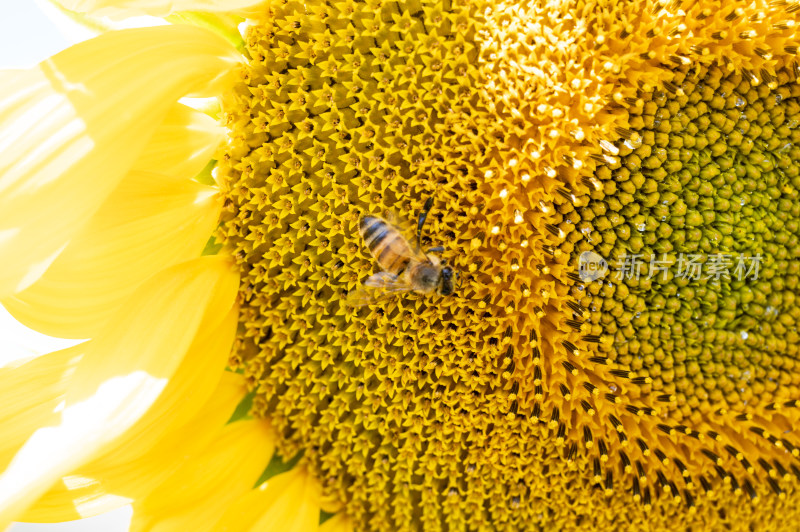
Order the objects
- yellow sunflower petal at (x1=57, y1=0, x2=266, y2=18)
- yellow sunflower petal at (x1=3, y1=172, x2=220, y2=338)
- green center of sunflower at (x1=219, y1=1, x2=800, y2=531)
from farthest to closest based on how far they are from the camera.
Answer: green center of sunflower at (x1=219, y1=1, x2=800, y2=531) → yellow sunflower petal at (x1=3, y1=172, x2=220, y2=338) → yellow sunflower petal at (x1=57, y1=0, x2=266, y2=18)

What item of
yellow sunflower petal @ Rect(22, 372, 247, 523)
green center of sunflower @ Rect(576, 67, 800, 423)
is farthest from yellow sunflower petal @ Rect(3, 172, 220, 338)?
green center of sunflower @ Rect(576, 67, 800, 423)

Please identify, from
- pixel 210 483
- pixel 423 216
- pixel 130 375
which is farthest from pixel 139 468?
pixel 423 216

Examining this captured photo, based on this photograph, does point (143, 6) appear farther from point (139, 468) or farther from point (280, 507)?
point (280, 507)

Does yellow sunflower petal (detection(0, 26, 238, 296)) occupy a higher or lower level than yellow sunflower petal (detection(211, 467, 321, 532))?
higher

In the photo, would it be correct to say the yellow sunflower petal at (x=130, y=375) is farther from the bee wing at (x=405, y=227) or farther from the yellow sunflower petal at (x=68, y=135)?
the bee wing at (x=405, y=227)

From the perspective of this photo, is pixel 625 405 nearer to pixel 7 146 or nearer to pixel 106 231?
pixel 106 231

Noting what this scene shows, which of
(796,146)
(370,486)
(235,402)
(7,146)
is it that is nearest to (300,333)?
(235,402)

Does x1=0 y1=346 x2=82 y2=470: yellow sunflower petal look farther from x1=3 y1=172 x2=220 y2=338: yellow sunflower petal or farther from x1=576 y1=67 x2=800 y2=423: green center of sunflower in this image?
x1=576 y1=67 x2=800 y2=423: green center of sunflower
